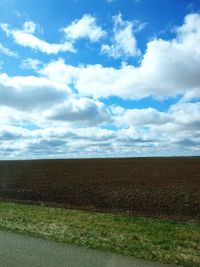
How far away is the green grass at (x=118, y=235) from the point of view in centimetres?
946

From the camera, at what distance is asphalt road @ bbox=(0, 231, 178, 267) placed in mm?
8352

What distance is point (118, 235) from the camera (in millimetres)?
11719

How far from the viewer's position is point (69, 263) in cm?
839

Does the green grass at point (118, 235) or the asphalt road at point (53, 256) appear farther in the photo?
the green grass at point (118, 235)

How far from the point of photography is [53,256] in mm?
8961

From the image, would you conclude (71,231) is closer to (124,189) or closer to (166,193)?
(166,193)

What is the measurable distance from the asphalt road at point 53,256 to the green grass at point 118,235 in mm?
511

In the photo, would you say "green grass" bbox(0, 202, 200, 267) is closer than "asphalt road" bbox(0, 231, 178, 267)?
No

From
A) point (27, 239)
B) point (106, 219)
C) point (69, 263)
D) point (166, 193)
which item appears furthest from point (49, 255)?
point (166, 193)

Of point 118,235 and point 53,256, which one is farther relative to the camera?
point 118,235

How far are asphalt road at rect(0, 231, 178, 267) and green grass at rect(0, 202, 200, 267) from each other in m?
0.51

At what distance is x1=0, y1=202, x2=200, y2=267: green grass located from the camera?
31.0 ft

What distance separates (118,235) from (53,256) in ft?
10.5

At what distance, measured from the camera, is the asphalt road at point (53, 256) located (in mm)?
8352
